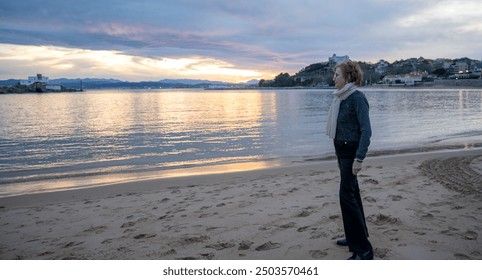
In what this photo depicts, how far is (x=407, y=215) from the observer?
171 inches

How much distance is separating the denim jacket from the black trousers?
12 cm

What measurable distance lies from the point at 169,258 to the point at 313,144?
10846 mm

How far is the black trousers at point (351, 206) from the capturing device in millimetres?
3084

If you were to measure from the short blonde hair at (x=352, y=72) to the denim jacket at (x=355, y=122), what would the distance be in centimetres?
11

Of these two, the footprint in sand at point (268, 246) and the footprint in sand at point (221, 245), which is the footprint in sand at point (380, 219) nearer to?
the footprint in sand at point (268, 246)

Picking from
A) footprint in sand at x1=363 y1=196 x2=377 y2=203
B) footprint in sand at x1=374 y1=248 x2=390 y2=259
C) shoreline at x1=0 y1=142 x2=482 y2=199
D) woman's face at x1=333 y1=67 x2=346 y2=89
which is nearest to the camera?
woman's face at x1=333 y1=67 x2=346 y2=89

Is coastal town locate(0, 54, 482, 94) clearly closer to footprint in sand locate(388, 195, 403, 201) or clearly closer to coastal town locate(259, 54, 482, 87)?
coastal town locate(259, 54, 482, 87)

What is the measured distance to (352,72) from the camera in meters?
2.97

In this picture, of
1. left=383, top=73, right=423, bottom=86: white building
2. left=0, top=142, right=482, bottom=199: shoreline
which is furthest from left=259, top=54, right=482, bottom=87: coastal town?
left=0, top=142, right=482, bottom=199: shoreline

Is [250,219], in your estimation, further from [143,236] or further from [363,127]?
[363,127]

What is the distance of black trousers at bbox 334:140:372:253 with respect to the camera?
3.08 meters

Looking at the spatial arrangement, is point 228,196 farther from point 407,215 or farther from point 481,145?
point 481,145

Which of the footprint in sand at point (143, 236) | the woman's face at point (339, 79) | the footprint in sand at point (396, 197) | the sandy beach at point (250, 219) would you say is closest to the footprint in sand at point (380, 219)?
the sandy beach at point (250, 219)
